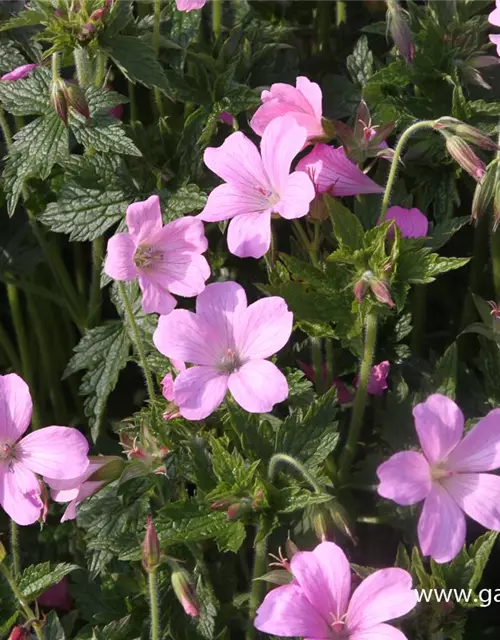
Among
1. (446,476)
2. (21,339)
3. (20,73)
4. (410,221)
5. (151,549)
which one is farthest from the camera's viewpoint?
(21,339)

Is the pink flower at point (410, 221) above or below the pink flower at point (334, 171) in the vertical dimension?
below

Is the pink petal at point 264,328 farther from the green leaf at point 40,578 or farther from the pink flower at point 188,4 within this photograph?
the pink flower at point 188,4

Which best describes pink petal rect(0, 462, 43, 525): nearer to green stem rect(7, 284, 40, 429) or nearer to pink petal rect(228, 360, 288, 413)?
pink petal rect(228, 360, 288, 413)

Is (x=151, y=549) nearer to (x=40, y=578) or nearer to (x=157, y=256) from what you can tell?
(x=40, y=578)

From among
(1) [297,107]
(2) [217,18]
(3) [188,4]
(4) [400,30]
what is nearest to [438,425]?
(1) [297,107]

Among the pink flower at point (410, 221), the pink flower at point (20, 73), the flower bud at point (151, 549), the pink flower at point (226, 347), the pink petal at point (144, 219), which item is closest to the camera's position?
the flower bud at point (151, 549)

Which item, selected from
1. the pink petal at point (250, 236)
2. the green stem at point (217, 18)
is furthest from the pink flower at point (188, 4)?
the pink petal at point (250, 236)

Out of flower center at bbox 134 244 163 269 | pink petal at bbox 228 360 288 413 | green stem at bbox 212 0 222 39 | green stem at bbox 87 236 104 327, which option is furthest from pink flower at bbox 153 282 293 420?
green stem at bbox 212 0 222 39

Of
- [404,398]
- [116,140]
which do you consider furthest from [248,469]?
[116,140]
